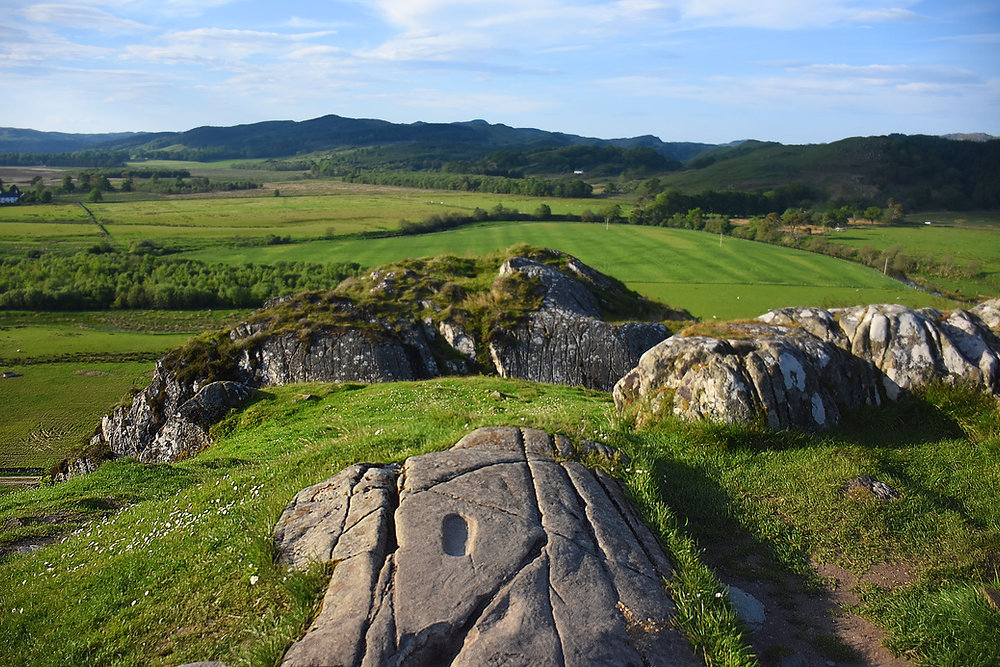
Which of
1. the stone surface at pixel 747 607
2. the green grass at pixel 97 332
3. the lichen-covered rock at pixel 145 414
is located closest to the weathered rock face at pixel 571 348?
the lichen-covered rock at pixel 145 414

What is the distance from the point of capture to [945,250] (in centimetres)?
10456

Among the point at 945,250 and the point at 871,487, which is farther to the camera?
the point at 945,250

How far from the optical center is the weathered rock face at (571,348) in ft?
98.6

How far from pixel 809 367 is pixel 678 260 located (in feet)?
298

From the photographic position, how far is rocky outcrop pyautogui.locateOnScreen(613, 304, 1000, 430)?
14.0 metres

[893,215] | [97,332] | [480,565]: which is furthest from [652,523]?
[893,215]

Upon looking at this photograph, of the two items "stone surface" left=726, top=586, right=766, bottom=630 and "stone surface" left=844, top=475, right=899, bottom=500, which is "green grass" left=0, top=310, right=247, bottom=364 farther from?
"stone surface" left=726, top=586, right=766, bottom=630

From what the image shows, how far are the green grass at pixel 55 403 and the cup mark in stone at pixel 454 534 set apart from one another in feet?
118

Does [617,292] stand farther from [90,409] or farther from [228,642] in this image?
[90,409]

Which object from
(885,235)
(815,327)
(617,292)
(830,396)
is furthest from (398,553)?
(885,235)

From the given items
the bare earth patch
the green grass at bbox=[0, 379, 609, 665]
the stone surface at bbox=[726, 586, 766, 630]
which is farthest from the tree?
the stone surface at bbox=[726, 586, 766, 630]

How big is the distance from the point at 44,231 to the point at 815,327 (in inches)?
6463

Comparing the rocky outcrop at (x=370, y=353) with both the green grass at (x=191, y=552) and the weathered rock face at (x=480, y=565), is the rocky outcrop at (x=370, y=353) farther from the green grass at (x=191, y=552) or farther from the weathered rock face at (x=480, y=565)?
the weathered rock face at (x=480, y=565)

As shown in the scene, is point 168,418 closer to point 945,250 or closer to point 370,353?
point 370,353
